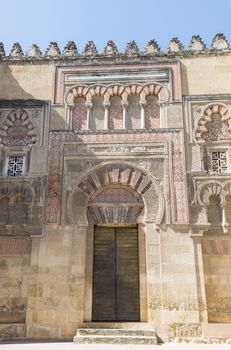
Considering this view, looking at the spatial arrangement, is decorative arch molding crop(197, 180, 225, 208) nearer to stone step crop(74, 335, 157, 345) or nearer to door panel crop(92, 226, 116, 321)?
door panel crop(92, 226, 116, 321)

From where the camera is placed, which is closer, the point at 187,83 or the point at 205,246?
the point at 205,246

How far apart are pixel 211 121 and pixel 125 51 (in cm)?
278

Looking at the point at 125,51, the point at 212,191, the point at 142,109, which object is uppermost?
the point at 125,51

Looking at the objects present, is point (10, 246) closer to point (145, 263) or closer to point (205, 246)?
point (145, 263)

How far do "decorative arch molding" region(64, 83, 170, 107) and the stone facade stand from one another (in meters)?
0.03

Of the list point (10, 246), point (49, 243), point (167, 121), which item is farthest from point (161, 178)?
point (10, 246)

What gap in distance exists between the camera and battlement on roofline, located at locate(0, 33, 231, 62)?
9172mm

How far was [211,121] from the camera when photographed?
8570mm

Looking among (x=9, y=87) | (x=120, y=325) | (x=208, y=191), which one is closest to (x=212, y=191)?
(x=208, y=191)

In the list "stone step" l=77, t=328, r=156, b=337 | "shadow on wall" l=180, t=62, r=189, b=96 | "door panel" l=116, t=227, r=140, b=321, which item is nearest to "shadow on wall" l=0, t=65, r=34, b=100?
"shadow on wall" l=180, t=62, r=189, b=96

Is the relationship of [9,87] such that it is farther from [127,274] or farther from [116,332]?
[116,332]

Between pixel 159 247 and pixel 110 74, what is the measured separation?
4307 millimetres

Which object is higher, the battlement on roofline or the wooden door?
the battlement on roofline

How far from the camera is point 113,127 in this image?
8.67m
